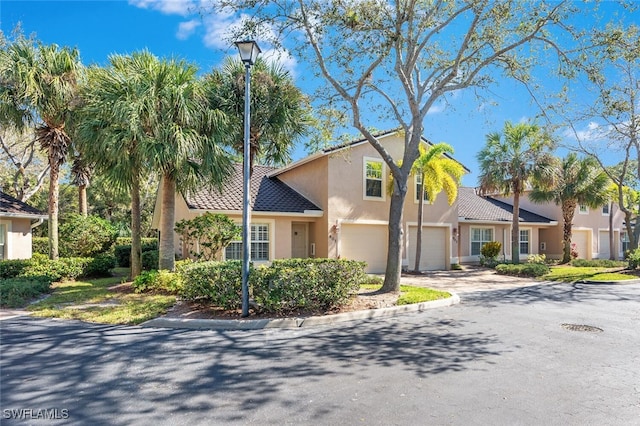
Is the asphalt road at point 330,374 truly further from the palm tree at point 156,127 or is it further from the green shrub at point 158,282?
the palm tree at point 156,127

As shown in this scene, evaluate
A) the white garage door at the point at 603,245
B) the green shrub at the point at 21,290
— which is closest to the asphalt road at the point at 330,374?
the green shrub at the point at 21,290

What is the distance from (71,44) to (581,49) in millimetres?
17176

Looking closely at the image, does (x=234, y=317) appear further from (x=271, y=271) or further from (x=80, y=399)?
(x=80, y=399)

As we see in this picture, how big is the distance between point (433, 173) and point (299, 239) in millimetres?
7063

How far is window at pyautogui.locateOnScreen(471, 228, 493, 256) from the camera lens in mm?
25266

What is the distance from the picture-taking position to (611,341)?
290 inches

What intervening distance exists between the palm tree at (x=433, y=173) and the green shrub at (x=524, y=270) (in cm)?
468

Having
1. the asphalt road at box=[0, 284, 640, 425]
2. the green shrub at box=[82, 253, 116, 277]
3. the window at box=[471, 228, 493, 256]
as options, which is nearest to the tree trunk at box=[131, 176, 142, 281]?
the green shrub at box=[82, 253, 116, 277]

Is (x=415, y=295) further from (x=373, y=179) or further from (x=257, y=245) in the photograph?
(x=373, y=179)

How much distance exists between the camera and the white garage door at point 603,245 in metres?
32.3

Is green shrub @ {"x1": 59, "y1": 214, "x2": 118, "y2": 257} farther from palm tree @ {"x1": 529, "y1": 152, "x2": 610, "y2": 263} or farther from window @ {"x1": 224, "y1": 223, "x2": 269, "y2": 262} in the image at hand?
palm tree @ {"x1": 529, "y1": 152, "x2": 610, "y2": 263}

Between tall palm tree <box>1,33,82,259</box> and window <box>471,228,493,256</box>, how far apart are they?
22.1m

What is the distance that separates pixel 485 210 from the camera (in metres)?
26.8

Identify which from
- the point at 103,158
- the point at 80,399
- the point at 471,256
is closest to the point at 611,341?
the point at 80,399
